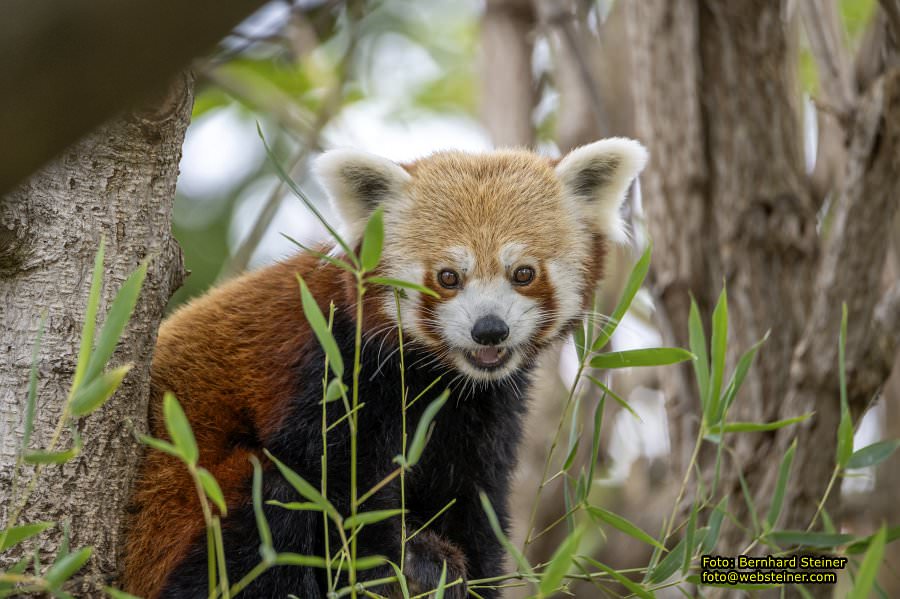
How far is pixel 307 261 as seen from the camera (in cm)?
297

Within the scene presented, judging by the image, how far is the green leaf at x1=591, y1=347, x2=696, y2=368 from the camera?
2217 millimetres

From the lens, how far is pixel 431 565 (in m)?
2.62

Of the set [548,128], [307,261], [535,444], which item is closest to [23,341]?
[307,261]

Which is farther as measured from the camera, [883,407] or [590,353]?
[883,407]

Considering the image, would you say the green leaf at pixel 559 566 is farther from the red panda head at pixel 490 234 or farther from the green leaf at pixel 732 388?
the red panda head at pixel 490 234

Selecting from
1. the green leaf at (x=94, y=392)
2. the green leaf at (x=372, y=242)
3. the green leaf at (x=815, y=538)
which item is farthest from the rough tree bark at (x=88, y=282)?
the green leaf at (x=815, y=538)

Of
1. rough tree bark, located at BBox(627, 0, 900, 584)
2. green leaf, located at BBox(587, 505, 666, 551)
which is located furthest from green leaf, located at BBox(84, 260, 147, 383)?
rough tree bark, located at BBox(627, 0, 900, 584)

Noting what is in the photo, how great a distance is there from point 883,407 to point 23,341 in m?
4.00

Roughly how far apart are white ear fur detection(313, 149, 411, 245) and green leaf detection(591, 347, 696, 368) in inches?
39.5

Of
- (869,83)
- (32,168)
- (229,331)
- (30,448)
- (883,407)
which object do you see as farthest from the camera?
(883,407)

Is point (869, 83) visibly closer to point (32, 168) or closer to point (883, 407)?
point (883, 407)

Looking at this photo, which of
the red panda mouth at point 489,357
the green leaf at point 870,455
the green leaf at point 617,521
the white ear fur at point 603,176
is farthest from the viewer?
the white ear fur at point 603,176

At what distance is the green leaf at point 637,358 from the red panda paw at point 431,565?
0.71m

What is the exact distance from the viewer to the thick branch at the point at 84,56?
851 millimetres
